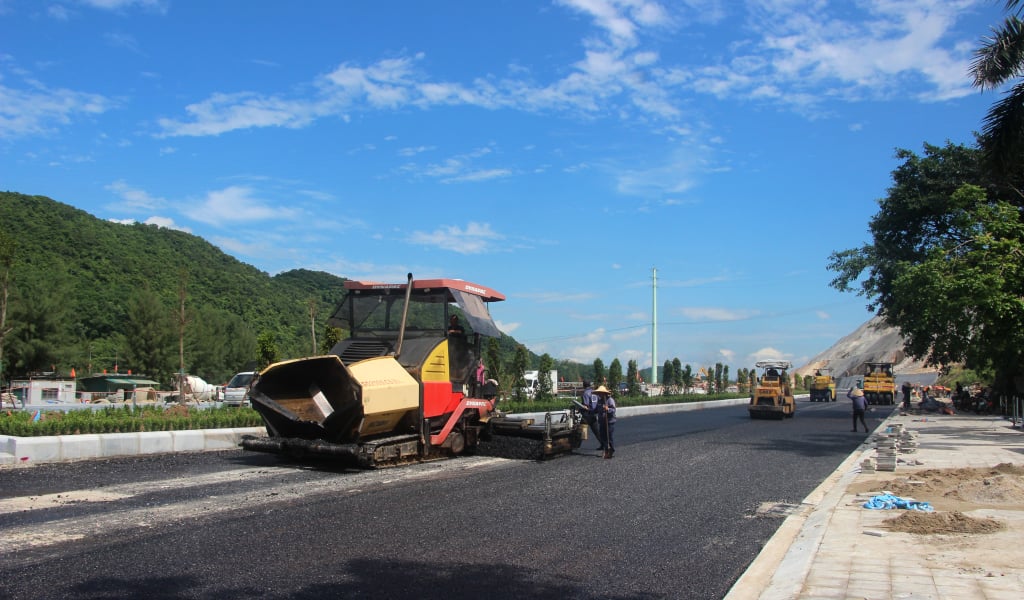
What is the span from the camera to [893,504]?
8.91 m

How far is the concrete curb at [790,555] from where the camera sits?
554 cm

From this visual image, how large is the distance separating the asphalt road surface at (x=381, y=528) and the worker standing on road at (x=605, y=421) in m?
1.51

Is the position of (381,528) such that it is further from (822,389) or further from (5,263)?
(822,389)

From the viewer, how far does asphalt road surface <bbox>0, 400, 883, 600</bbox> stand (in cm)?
561

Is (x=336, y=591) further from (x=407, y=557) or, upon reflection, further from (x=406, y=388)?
(x=406, y=388)

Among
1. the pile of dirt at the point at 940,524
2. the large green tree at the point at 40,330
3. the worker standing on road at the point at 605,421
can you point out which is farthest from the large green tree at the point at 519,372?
the large green tree at the point at 40,330

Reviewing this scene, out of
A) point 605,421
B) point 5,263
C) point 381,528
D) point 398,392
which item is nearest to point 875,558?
point 381,528

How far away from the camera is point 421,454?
12.6m

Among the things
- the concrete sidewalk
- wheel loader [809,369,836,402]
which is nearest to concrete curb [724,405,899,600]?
the concrete sidewalk

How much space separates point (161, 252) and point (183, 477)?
231ft

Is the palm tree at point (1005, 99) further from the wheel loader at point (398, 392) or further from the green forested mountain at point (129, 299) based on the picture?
the green forested mountain at point (129, 299)

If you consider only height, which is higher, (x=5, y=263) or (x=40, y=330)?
(x=5, y=263)

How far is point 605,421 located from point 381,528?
25.9 feet

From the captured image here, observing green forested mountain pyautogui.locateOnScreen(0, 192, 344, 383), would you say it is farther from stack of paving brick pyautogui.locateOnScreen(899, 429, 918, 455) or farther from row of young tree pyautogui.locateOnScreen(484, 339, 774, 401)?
stack of paving brick pyautogui.locateOnScreen(899, 429, 918, 455)
